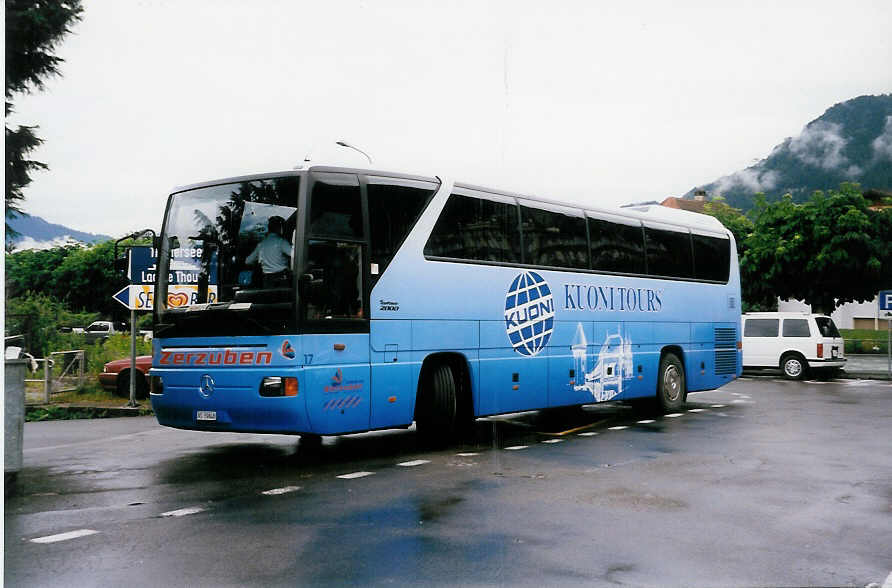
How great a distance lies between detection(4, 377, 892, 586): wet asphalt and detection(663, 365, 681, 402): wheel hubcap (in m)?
2.92

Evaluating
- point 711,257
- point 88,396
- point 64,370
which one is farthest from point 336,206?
point 64,370

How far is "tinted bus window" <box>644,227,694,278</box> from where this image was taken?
51.4 ft

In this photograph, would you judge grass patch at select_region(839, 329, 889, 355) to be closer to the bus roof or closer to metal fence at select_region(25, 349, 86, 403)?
the bus roof

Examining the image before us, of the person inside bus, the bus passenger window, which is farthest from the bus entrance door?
the person inside bus

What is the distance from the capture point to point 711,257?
17.5 meters

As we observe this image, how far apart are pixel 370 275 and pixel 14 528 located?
4.52 m

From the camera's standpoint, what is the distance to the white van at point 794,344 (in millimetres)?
26328

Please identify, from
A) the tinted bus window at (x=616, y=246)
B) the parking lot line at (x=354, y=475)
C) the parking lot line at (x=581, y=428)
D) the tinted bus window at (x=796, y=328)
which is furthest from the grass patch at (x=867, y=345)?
the parking lot line at (x=354, y=475)

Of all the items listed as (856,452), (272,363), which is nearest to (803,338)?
(856,452)

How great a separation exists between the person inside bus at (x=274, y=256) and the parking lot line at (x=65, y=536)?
137 inches

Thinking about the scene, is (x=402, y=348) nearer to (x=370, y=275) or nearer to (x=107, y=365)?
(x=370, y=275)

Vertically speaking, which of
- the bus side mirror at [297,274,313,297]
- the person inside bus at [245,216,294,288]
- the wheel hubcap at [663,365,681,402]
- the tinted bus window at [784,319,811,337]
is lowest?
the wheel hubcap at [663,365,681,402]

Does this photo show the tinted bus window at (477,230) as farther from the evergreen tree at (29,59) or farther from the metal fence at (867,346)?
the metal fence at (867,346)

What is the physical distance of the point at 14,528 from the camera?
676 cm
